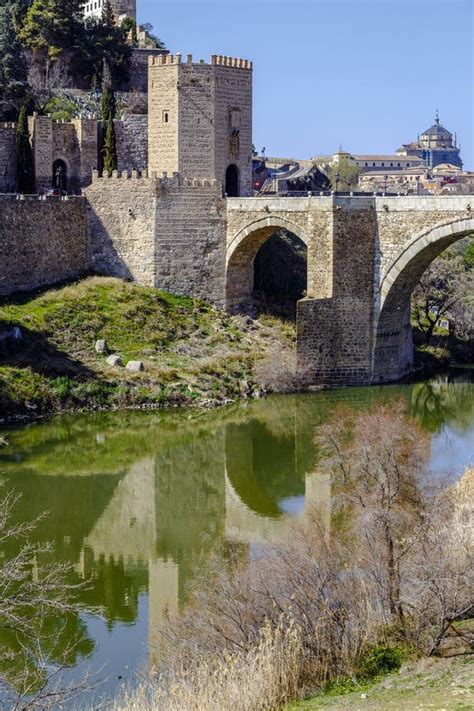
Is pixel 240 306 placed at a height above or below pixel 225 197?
below

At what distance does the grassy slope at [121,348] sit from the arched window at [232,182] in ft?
17.4

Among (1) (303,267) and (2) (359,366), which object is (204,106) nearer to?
(1) (303,267)

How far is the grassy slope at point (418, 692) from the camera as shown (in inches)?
503

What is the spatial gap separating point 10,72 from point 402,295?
18.2m

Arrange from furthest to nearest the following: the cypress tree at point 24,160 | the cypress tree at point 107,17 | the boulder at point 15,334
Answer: the cypress tree at point 107,17 → the cypress tree at point 24,160 → the boulder at point 15,334

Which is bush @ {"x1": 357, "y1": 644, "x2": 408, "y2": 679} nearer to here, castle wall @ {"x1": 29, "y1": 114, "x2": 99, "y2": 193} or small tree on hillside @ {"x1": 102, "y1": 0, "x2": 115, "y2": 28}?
castle wall @ {"x1": 29, "y1": 114, "x2": 99, "y2": 193}

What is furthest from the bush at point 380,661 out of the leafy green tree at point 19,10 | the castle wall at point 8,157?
the leafy green tree at point 19,10

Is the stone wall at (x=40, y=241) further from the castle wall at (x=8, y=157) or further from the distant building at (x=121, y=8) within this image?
the distant building at (x=121, y=8)

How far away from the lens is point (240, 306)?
36188mm

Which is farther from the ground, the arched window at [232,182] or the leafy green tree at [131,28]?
the leafy green tree at [131,28]

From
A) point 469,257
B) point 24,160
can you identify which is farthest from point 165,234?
point 469,257

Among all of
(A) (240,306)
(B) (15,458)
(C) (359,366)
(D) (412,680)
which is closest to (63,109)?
(A) (240,306)

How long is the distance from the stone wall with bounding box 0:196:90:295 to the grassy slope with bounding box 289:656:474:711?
21.2 metres

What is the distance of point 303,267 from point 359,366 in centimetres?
738
